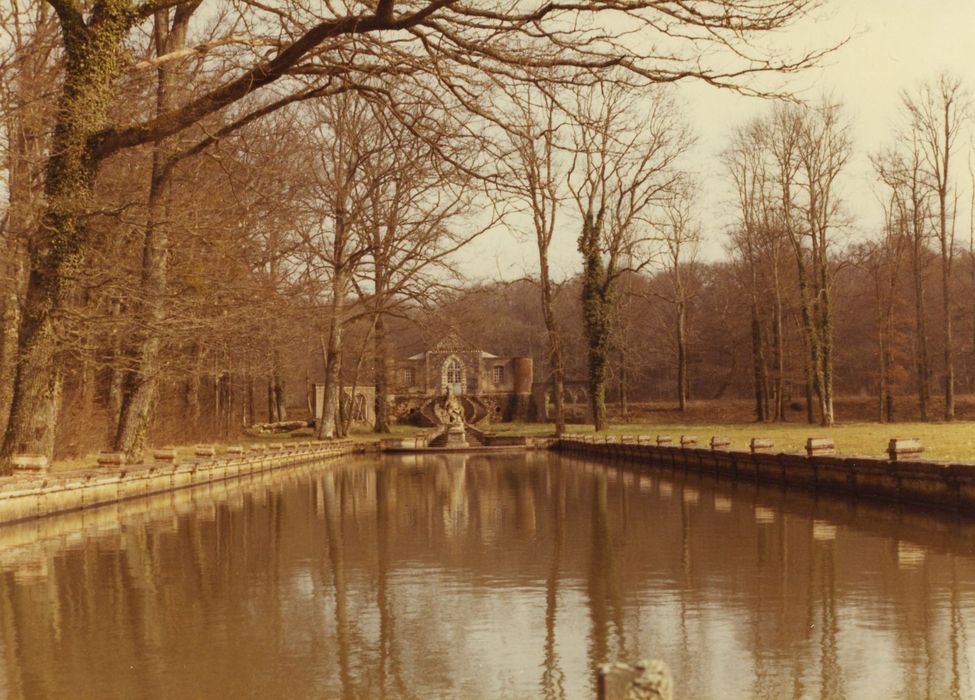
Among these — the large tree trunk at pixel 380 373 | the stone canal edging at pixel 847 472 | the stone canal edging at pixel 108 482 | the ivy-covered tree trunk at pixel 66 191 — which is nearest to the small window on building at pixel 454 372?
the large tree trunk at pixel 380 373

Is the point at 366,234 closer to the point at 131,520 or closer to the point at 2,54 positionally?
the point at 2,54

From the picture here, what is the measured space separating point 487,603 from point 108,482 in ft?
42.5

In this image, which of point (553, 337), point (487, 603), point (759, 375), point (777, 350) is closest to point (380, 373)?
point (553, 337)

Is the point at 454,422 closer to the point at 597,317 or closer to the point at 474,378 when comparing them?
the point at 597,317

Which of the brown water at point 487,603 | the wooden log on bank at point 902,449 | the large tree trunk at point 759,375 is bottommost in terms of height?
the brown water at point 487,603

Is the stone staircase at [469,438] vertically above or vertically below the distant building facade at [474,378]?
below

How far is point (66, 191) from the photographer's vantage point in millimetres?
16625

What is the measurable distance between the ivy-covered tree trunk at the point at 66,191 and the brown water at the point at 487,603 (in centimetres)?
220

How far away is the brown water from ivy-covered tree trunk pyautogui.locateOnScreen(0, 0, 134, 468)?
2.20 meters

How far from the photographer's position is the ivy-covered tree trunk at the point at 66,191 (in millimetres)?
16516

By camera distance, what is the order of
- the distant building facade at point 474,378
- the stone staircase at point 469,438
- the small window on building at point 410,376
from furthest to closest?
the small window on building at point 410,376 → the distant building facade at point 474,378 → the stone staircase at point 469,438

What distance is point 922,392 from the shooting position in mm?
55812

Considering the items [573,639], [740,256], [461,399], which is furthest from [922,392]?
[573,639]

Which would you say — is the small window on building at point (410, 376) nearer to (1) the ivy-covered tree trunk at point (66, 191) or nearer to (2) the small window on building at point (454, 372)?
(2) the small window on building at point (454, 372)
